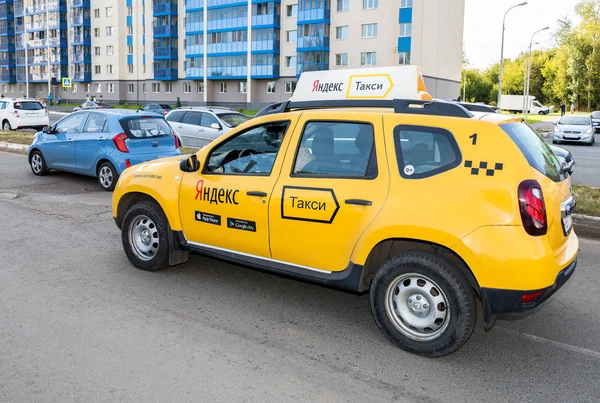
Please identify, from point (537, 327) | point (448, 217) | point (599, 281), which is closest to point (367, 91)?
point (448, 217)

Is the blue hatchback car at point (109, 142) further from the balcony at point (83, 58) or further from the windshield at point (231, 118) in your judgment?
the balcony at point (83, 58)

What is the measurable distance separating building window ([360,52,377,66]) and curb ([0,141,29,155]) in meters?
39.6

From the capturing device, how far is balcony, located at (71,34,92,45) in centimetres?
7475

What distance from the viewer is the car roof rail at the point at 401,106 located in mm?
3963

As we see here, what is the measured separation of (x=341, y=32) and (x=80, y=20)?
40640 mm

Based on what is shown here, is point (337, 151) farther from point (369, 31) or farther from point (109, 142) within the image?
point (369, 31)

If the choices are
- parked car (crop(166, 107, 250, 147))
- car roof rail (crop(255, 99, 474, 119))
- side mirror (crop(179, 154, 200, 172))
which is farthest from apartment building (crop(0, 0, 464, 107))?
side mirror (crop(179, 154, 200, 172))

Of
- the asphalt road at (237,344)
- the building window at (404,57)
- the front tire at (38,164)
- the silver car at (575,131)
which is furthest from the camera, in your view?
the building window at (404,57)

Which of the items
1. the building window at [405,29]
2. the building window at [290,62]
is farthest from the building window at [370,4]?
the building window at [290,62]

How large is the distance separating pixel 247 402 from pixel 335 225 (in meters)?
1.45

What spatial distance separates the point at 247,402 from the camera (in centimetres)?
319

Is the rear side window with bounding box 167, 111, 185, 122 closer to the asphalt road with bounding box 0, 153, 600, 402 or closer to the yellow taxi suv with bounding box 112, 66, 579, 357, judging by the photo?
the asphalt road with bounding box 0, 153, 600, 402

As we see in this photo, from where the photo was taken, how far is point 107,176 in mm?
10773

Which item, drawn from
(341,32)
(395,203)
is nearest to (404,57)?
(341,32)
